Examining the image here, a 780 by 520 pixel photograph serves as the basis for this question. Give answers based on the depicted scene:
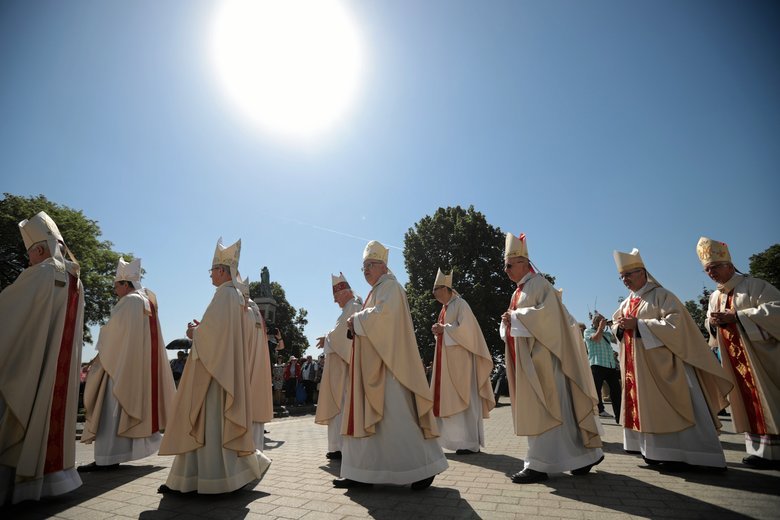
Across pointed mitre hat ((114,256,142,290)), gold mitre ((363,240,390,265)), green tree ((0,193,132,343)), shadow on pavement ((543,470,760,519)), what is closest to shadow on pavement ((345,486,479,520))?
shadow on pavement ((543,470,760,519))

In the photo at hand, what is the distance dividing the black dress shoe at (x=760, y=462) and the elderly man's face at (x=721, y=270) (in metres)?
2.36

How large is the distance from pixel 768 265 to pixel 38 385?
54.6m

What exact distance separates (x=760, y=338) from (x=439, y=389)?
4.43 m

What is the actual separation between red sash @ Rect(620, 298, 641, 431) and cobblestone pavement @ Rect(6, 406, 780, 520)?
1.86 ft

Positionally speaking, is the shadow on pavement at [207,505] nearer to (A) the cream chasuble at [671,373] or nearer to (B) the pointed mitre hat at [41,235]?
(B) the pointed mitre hat at [41,235]

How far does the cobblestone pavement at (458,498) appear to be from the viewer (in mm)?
3326

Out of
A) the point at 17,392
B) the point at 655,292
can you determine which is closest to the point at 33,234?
the point at 17,392

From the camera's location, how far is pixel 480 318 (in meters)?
26.6

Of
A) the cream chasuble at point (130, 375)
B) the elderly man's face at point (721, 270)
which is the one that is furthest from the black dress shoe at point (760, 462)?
the cream chasuble at point (130, 375)

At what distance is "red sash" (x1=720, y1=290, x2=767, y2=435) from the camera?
519 cm

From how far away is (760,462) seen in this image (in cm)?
498

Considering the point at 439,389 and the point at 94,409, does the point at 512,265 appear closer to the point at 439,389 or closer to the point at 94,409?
the point at 439,389

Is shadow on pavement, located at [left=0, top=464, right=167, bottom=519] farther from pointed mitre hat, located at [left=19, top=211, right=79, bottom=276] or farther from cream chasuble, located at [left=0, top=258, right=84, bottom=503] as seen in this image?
pointed mitre hat, located at [left=19, top=211, right=79, bottom=276]

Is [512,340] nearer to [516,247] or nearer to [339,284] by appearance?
[516,247]
